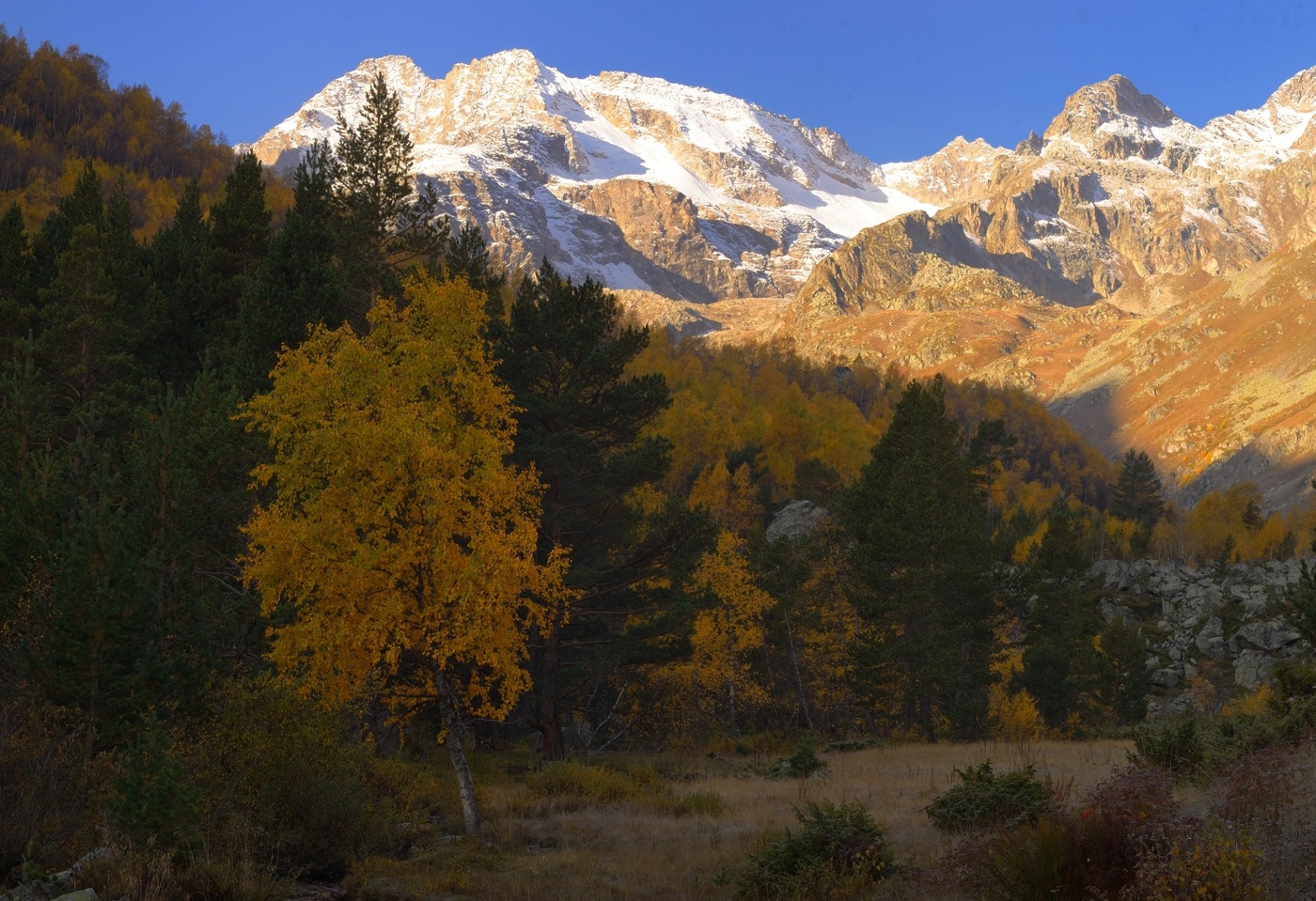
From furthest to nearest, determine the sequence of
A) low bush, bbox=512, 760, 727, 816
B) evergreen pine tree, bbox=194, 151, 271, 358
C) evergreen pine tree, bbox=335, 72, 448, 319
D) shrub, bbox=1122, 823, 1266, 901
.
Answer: evergreen pine tree, bbox=194, 151, 271, 358
evergreen pine tree, bbox=335, 72, 448, 319
low bush, bbox=512, 760, 727, 816
shrub, bbox=1122, 823, 1266, 901

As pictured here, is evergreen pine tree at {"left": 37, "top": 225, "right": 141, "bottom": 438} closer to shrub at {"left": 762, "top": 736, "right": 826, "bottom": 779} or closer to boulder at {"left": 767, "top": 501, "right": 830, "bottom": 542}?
shrub at {"left": 762, "top": 736, "right": 826, "bottom": 779}

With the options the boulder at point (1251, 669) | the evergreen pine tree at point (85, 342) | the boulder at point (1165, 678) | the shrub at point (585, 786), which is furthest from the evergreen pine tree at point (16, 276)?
the boulder at point (1251, 669)

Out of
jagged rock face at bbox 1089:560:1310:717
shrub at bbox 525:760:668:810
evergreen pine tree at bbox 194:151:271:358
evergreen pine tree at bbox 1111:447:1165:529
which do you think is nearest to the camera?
shrub at bbox 525:760:668:810

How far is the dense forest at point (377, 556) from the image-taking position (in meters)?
13.2

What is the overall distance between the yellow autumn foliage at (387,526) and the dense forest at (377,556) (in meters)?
0.07

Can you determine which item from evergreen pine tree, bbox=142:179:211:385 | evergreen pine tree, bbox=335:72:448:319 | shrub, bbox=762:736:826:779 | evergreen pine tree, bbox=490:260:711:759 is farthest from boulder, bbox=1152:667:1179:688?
evergreen pine tree, bbox=142:179:211:385

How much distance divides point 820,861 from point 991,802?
10.4 ft

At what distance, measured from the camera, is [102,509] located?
13.6 metres

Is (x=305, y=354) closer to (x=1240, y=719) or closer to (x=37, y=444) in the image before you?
(x=37, y=444)

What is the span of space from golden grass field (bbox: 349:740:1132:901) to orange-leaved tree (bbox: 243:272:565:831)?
1.91 metres

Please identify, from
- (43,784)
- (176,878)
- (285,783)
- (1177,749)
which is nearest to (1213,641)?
(1177,749)

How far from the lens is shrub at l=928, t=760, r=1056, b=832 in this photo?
12117 millimetres

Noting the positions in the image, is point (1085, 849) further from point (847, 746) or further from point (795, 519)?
point (795, 519)

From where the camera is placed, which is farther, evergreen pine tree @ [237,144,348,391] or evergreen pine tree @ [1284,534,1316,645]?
evergreen pine tree @ [237,144,348,391]
